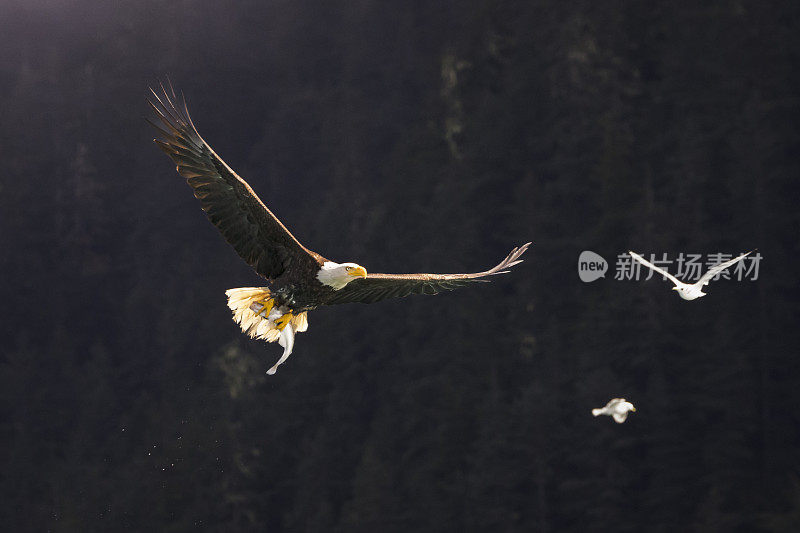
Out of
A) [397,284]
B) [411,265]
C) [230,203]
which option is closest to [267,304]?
[230,203]

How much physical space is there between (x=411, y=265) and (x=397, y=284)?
26902 millimetres

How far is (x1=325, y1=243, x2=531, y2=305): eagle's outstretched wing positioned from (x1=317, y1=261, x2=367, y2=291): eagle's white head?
20 centimetres

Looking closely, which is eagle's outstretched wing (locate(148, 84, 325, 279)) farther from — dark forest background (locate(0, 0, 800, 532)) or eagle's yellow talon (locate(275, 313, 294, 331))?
dark forest background (locate(0, 0, 800, 532))

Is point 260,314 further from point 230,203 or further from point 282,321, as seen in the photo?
point 230,203

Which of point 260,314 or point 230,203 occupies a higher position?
point 230,203

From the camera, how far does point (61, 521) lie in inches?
1393

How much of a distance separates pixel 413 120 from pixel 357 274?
106 ft

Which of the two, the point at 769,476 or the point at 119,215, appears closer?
the point at 769,476

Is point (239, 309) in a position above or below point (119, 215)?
below

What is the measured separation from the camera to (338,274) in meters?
7.97

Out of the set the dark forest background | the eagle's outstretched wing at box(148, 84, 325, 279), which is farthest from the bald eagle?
the dark forest background

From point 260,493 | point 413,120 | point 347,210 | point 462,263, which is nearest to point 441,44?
point 413,120

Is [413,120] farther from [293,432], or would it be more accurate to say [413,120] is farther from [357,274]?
[357,274]

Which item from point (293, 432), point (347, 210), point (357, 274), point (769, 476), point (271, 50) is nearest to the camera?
point (357, 274)
